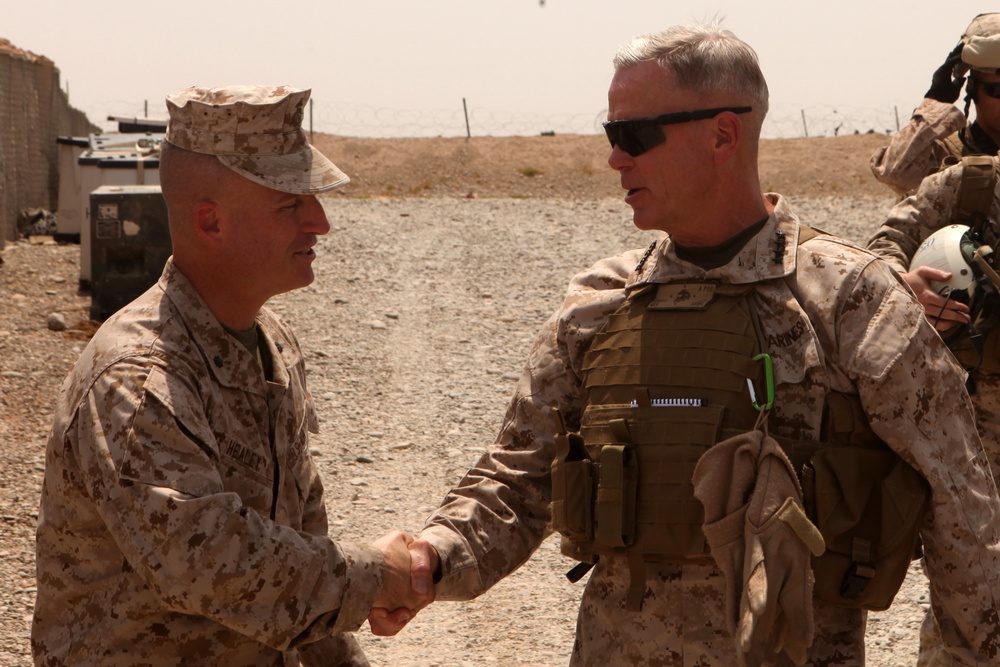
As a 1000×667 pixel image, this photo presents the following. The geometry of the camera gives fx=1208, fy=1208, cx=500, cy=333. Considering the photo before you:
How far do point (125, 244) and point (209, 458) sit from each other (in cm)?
925

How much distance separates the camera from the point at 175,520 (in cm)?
278

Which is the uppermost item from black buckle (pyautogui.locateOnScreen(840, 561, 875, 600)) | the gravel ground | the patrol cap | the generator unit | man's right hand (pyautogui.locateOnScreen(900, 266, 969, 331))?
the patrol cap

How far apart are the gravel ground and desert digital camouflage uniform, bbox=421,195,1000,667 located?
269 cm

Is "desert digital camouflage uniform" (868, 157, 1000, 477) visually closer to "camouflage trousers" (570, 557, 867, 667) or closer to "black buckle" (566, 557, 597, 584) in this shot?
"camouflage trousers" (570, 557, 867, 667)

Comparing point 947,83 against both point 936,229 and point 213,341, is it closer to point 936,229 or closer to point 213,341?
point 936,229

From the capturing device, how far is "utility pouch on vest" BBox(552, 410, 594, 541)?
3.12 m

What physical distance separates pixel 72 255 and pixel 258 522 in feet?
45.9

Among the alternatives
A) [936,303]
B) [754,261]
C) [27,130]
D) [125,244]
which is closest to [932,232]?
[936,303]

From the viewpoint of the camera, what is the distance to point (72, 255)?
15.9 m

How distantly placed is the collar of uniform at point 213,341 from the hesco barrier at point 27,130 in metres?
13.7

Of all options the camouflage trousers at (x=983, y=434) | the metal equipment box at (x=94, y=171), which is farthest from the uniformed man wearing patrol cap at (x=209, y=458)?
the metal equipment box at (x=94, y=171)

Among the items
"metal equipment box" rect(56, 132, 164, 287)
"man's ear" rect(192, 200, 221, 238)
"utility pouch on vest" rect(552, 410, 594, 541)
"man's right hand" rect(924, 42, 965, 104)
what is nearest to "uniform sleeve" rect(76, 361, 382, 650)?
"man's ear" rect(192, 200, 221, 238)

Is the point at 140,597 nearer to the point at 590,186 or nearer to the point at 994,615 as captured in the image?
the point at 994,615

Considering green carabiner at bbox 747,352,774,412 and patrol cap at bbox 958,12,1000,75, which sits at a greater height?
patrol cap at bbox 958,12,1000,75
